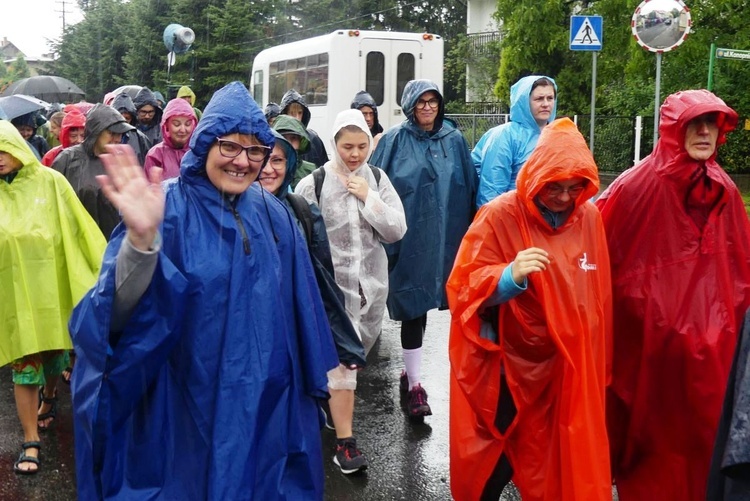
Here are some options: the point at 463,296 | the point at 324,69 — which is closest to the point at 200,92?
the point at 324,69

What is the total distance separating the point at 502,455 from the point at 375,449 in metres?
1.71

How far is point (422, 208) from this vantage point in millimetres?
6523

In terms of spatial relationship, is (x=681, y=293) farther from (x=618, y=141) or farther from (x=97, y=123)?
(x=618, y=141)

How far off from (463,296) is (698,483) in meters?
1.38

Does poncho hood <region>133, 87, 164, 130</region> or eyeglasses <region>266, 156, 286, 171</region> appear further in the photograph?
poncho hood <region>133, 87, 164, 130</region>

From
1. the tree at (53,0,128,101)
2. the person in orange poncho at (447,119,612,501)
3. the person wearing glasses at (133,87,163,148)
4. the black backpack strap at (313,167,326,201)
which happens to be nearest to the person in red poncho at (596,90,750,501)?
the person in orange poncho at (447,119,612,501)

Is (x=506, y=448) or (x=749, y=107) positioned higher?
(x=749, y=107)

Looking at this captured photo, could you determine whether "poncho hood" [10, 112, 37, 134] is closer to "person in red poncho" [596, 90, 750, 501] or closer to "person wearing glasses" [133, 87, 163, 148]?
"person wearing glasses" [133, 87, 163, 148]

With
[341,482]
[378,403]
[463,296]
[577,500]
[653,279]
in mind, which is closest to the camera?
[577,500]

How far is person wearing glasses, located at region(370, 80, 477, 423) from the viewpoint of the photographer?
643 centimetres

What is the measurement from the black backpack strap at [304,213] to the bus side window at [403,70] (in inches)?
550

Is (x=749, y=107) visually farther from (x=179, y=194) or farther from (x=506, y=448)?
(x=179, y=194)

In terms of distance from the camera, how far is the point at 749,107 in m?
18.8

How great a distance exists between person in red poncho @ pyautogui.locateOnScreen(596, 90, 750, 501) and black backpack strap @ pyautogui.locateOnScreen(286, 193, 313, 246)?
4.76ft
